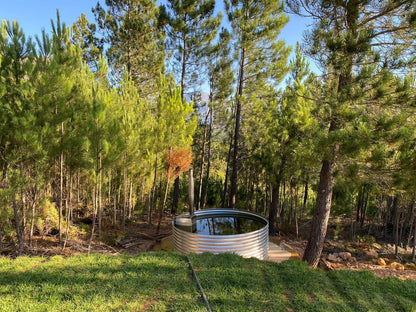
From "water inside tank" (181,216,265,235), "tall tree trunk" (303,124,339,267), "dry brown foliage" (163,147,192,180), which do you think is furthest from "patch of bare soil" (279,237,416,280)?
"dry brown foliage" (163,147,192,180)

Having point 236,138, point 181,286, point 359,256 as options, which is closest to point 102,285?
point 181,286

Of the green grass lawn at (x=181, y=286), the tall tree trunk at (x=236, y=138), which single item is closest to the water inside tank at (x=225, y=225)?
the tall tree trunk at (x=236, y=138)

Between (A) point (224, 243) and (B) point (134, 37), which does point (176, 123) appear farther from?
(B) point (134, 37)

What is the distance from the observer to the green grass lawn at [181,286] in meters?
3.20

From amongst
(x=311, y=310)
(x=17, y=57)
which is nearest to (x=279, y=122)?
(x=311, y=310)

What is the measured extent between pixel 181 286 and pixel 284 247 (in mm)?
4802

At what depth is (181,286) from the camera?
3684mm

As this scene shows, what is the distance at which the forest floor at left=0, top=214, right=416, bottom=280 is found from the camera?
17.3 ft

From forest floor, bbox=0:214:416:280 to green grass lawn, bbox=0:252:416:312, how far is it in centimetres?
107

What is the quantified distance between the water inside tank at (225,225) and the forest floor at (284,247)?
1139 millimetres

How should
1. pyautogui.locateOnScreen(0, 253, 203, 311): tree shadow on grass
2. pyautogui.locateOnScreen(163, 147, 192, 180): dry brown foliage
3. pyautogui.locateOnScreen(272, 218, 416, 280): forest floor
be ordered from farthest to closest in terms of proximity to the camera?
pyautogui.locateOnScreen(163, 147, 192, 180): dry brown foliage < pyautogui.locateOnScreen(272, 218, 416, 280): forest floor < pyautogui.locateOnScreen(0, 253, 203, 311): tree shadow on grass

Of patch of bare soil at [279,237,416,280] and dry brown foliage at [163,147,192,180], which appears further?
dry brown foliage at [163,147,192,180]

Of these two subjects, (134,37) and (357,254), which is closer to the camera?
(357,254)

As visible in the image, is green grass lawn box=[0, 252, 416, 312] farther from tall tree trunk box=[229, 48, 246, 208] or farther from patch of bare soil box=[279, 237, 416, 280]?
tall tree trunk box=[229, 48, 246, 208]
